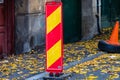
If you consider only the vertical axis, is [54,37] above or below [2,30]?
above

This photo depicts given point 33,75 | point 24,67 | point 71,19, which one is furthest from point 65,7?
point 33,75

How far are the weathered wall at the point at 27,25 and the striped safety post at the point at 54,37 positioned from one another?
4.00 m

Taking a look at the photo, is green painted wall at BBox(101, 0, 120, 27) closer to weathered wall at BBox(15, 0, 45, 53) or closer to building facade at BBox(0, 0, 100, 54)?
building facade at BBox(0, 0, 100, 54)

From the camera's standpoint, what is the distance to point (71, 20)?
14.3 meters

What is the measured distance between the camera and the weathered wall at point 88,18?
49.0ft

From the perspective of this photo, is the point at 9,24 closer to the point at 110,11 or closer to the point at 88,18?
the point at 88,18

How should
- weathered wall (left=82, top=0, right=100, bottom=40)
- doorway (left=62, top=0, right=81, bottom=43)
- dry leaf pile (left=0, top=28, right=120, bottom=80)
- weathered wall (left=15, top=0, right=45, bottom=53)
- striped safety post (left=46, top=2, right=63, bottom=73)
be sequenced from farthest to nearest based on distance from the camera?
1. weathered wall (left=82, top=0, right=100, bottom=40)
2. doorway (left=62, top=0, right=81, bottom=43)
3. weathered wall (left=15, top=0, right=45, bottom=53)
4. dry leaf pile (left=0, top=28, right=120, bottom=80)
5. striped safety post (left=46, top=2, right=63, bottom=73)

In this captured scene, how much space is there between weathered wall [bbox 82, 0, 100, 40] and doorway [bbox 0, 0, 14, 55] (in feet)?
14.6

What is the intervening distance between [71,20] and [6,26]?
3943 mm

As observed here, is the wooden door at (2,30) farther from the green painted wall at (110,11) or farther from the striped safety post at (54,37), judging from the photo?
the green painted wall at (110,11)

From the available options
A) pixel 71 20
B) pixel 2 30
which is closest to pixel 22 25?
pixel 2 30

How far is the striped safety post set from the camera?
290 inches

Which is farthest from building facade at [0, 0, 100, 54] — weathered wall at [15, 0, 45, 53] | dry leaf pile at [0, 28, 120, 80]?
dry leaf pile at [0, 28, 120, 80]

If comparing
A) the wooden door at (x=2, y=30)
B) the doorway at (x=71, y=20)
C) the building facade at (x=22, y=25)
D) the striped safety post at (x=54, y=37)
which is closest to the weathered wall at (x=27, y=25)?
the building facade at (x=22, y=25)
